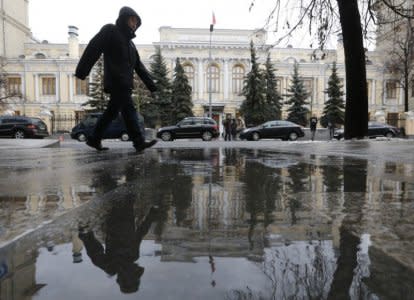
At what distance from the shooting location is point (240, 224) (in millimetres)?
1576

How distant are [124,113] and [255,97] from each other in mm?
39374

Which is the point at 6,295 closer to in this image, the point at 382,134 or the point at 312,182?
the point at 312,182

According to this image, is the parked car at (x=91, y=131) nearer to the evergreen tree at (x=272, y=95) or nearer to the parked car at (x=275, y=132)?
the parked car at (x=275, y=132)

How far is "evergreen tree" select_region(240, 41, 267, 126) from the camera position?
142 feet

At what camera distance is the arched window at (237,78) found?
53156mm

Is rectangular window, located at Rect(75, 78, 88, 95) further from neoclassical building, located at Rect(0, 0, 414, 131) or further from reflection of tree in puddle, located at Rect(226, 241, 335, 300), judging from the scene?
reflection of tree in puddle, located at Rect(226, 241, 335, 300)

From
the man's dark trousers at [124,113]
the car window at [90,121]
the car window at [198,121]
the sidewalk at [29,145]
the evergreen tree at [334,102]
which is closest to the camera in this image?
the man's dark trousers at [124,113]

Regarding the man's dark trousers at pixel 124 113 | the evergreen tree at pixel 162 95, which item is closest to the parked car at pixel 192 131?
the evergreen tree at pixel 162 95

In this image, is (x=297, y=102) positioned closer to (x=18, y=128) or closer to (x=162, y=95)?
(x=162, y=95)

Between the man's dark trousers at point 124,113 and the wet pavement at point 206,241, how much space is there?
7.57ft

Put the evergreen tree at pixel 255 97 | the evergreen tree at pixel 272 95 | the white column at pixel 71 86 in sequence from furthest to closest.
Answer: the white column at pixel 71 86 < the evergreen tree at pixel 272 95 < the evergreen tree at pixel 255 97

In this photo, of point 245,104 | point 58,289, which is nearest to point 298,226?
point 58,289

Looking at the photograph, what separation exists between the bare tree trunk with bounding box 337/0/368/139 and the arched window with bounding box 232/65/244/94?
143 feet

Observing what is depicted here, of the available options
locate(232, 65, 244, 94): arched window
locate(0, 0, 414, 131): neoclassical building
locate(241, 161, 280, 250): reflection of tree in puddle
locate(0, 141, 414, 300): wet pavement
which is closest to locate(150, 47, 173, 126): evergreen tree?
locate(0, 0, 414, 131): neoclassical building
